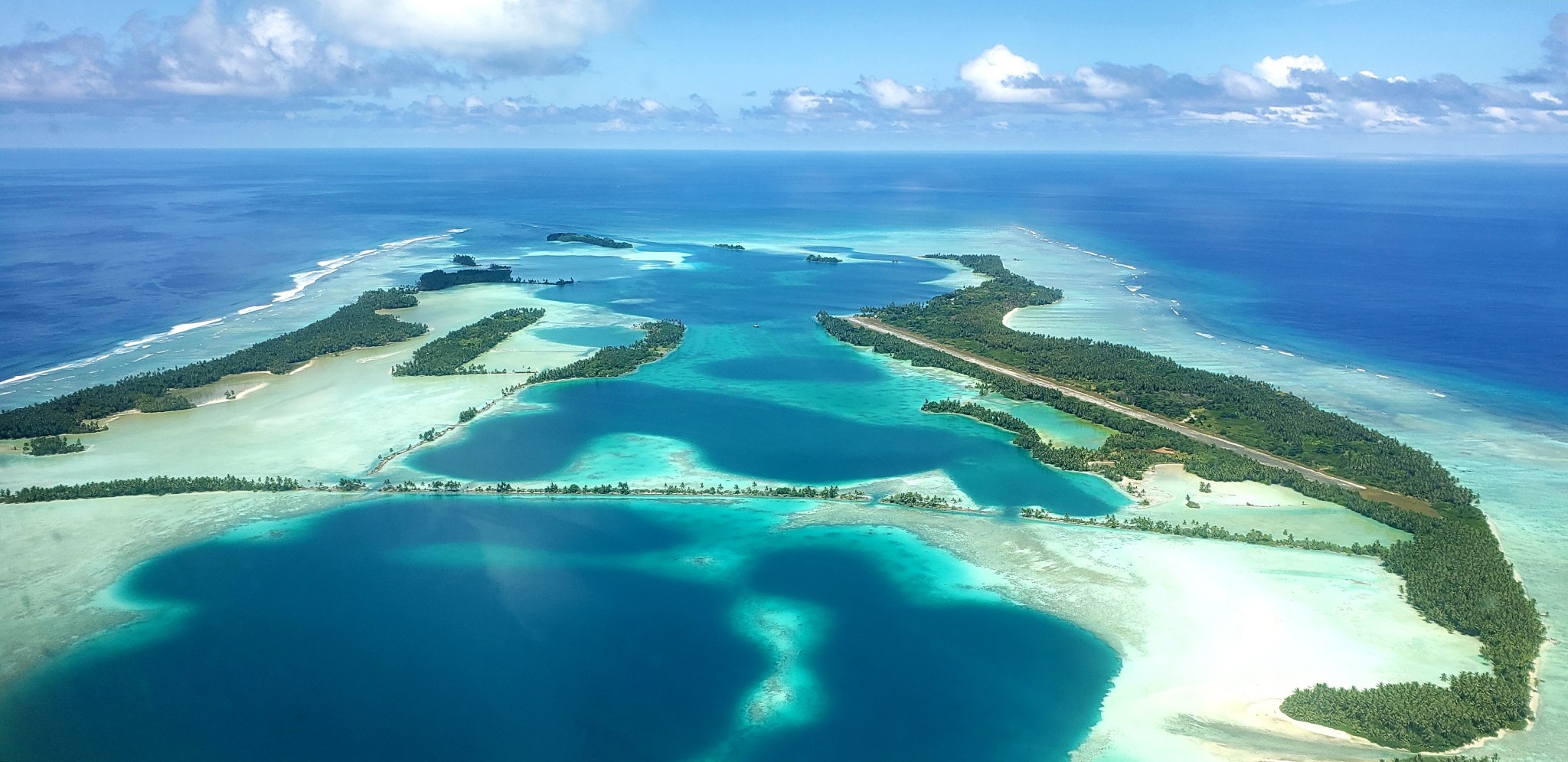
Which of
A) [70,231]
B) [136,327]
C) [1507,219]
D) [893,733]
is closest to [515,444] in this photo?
[893,733]

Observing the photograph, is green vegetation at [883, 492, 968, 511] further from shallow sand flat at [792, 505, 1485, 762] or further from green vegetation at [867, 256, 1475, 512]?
green vegetation at [867, 256, 1475, 512]

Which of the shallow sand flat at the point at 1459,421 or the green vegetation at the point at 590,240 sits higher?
the green vegetation at the point at 590,240

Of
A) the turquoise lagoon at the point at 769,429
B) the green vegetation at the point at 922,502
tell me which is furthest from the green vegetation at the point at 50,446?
the green vegetation at the point at 922,502

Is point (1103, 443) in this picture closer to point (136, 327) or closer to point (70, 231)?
point (136, 327)

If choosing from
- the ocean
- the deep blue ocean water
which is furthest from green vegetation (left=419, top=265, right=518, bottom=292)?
the deep blue ocean water

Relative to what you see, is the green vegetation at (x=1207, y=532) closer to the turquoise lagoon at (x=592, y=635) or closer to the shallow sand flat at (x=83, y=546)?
the turquoise lagoon at (x=592, y=635)

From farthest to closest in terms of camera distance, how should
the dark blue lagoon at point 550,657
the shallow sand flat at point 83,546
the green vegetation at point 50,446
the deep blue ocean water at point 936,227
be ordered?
the deep blue ocean water at point 936,227 < the green vegetation at point 50,446 < the shallow sand flat at point 83,546 < the dark blue lagoon at point 550,657

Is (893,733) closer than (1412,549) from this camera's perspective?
Yes
